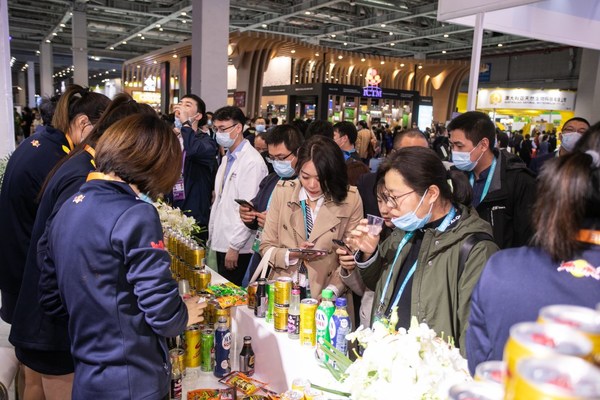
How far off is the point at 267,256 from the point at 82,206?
1265mm

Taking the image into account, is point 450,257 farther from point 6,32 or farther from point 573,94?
point 573,94

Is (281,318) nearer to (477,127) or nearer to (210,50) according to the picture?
(477,127)

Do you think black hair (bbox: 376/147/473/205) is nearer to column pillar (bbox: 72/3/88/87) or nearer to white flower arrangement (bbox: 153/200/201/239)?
white flower arrangement (bbox: 153/200/201/239)

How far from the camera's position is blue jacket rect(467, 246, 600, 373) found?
38.7 inches

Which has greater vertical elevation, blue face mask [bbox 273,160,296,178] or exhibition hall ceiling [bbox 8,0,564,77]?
exhibition hall ceiling [bbox 8,0,564,77]

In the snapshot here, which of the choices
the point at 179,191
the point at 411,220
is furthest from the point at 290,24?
the point at 411,220

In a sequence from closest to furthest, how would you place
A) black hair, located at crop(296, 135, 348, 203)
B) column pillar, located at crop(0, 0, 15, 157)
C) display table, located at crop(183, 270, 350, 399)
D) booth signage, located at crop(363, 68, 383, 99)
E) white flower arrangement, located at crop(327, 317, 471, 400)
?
1. white flower arrangement, located at crop(327, 317, 471, 400)
2. display table, located at crop(183, 270, 350, 399)
3. black hair, located at crop(296, 135, 348, 203)
4. column pillar, located at crop(0, 0, 15, 157)
5. booth signage, located at crop(363, 68, 383, 99)

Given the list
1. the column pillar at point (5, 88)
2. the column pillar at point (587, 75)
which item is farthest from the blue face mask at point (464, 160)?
the column pillar at point (587, 75)

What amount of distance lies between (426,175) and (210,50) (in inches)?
293

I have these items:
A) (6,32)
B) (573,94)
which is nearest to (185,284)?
(6,32)

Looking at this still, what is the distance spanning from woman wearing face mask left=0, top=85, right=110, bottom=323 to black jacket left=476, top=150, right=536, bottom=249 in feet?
8.19

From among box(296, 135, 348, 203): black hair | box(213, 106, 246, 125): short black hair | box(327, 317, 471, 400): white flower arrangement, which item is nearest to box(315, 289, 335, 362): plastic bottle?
box(327, 317, 471, 400): white flower arrangement

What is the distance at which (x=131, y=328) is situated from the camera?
1621 mm

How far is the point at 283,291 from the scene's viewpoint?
214 cm
